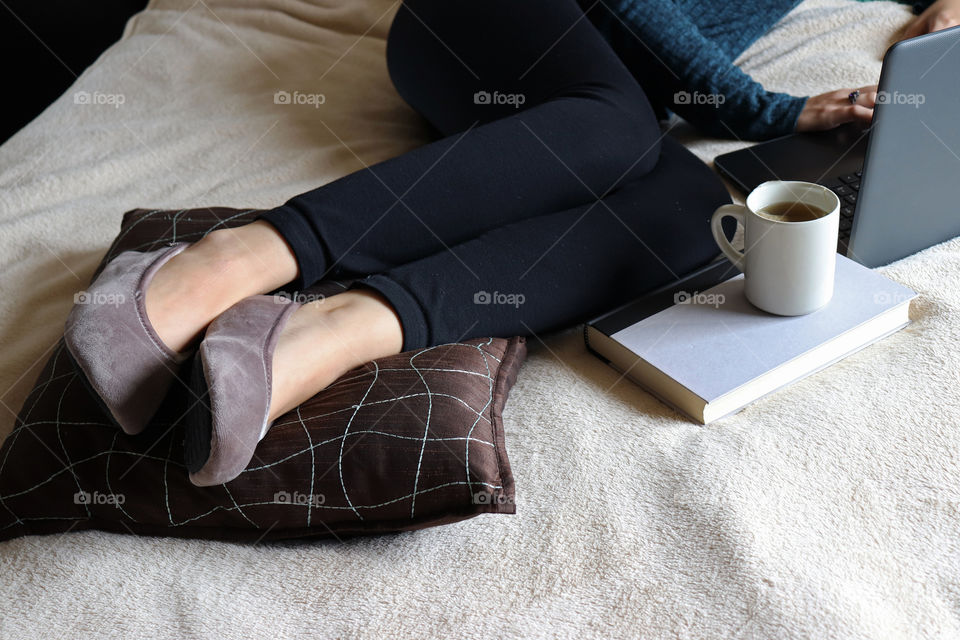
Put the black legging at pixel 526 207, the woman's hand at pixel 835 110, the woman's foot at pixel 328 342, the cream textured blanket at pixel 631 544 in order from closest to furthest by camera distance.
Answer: the cream textured blanket at pixel 631 544 < the woman's foot at pixel 328 342 < the black legging at pixel 526 207 < the woman's hand at pixel 835 110

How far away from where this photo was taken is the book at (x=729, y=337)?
71 cm

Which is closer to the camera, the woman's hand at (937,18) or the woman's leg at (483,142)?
the woman's leg at (483,142)

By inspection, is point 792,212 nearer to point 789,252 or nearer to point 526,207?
point 789,252

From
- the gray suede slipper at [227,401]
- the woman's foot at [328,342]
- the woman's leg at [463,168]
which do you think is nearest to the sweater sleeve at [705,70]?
the woman's leg at [463,168]

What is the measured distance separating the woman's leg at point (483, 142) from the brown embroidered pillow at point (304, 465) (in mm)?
148

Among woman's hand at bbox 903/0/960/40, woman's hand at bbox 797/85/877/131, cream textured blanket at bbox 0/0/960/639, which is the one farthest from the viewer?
woman's hand at bbox 903/0/960/40

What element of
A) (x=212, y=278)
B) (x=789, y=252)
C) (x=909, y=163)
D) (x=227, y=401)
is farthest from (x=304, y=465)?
(x=909, y=163)

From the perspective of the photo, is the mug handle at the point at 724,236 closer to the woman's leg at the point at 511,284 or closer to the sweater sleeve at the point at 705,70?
the woman's leg at the point at 511,284

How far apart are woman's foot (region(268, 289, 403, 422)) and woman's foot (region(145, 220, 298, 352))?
0.18 feet

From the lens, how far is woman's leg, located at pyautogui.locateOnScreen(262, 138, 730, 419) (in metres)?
0.72

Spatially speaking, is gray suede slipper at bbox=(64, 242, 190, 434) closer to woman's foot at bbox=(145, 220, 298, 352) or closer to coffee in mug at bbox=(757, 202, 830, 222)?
woman's foot at bbox=(145, 220, 298, 352)

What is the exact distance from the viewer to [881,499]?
0.61 meters

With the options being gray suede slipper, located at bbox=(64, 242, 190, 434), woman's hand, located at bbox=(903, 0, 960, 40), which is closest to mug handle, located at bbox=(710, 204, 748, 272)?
gray suede slipper, located at bbox=(64, 242, 190, 434)

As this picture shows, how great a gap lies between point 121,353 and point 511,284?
35cm
